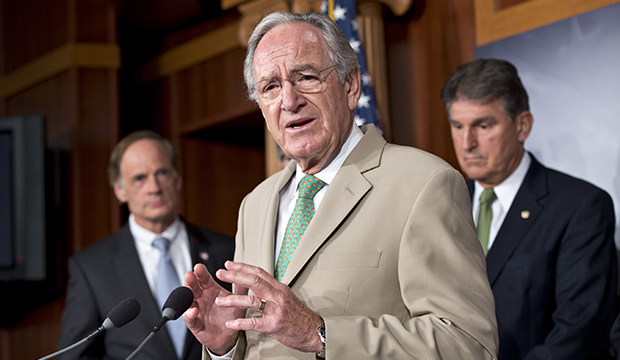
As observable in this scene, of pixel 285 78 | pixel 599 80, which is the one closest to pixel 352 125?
pixel 285 78

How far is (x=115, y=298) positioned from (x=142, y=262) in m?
0.31

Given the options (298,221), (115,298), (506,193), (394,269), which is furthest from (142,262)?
(394,269)

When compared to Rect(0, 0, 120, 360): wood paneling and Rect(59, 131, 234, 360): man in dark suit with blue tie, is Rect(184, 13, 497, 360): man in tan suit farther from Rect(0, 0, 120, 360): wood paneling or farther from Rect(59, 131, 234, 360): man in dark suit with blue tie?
Rect(0, 0, 120, 360): wood paneling

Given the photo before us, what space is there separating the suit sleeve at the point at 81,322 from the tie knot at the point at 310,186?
1707 mm

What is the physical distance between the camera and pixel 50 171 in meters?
5.35

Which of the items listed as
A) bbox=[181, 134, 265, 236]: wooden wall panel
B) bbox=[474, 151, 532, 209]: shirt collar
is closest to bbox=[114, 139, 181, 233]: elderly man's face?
bbox=[474, 151, 532, 209]: shirt collar

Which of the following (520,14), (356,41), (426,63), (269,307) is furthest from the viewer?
(426,63)

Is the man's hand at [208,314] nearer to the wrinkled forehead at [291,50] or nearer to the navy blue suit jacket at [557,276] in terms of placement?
the wrinkled forehead at [291,50]

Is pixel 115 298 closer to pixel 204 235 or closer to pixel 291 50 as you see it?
pixel 204 235

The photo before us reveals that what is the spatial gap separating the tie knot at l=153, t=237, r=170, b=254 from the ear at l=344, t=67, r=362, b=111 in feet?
6.06

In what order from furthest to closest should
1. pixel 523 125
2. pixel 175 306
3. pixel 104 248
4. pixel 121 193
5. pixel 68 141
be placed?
pixel 68 141
pixel 121 193
pixel 104 248
pixel 523 125
pixel 175 306

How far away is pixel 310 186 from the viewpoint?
5.79 ft

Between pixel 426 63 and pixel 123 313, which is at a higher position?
pixel 426 63

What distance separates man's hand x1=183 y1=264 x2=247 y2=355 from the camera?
5.12ft
